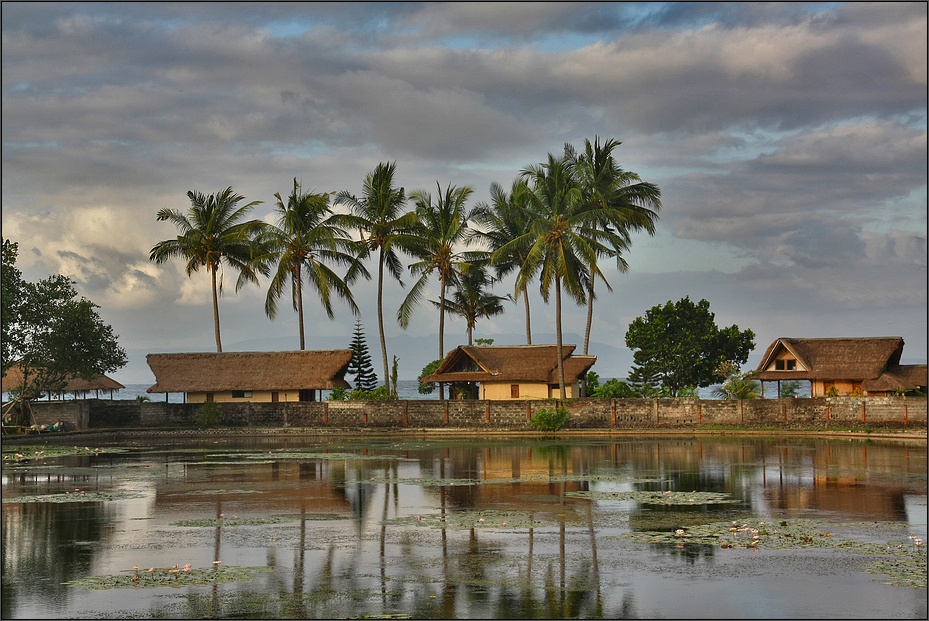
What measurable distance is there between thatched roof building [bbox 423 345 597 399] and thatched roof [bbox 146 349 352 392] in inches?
207

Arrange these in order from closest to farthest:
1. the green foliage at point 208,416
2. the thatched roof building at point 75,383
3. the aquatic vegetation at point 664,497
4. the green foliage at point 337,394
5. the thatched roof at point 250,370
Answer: the aquatic vegetation at point 664,497
the green foliage at point 208,416
the green foliage at point 337,394
the thatched roof at point 250,370
the thatched roof building at point 75,383

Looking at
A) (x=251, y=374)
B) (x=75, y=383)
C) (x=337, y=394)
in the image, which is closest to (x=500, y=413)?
(x=337, y=394)

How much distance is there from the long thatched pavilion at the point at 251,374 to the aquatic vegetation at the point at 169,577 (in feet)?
111

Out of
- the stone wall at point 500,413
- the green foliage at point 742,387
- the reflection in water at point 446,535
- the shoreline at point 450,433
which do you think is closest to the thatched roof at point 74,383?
the stone wall at point 500,413

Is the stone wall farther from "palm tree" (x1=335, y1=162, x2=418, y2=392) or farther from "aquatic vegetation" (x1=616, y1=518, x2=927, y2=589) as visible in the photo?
"aquatic vegetation" (x1=616, y1=518, x2=927, y2=589)

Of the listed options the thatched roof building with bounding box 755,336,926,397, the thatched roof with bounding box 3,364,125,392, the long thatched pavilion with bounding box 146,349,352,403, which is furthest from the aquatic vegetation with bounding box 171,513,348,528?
the thatched roof with bounding box 3,364,125,392

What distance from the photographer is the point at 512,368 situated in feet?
142

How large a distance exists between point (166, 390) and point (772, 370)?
30.1 meters

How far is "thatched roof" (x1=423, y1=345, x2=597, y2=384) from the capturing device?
141 ft

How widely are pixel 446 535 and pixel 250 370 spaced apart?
112 feet

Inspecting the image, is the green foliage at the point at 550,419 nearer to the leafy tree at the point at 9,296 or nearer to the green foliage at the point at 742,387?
the green foliage at the point at 742,387

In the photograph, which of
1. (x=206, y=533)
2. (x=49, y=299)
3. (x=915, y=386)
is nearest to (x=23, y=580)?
(x=206, y=533)

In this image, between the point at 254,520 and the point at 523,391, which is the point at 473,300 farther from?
the point at 254,520

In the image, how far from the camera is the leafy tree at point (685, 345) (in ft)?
158
